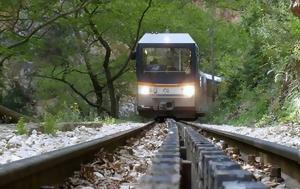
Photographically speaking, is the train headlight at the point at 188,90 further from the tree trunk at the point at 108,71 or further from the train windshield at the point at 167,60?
the tree trunk at the point at 108,71

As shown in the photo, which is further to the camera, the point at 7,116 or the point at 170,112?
the point at 170,112

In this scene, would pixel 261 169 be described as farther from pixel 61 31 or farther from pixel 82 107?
pixel 82 107

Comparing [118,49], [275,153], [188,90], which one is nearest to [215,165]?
[275,153]

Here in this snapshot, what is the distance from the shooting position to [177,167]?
2.08 metres

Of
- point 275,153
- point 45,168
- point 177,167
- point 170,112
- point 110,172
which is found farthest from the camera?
point 170,112

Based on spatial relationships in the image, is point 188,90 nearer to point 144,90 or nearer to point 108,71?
point 144,90

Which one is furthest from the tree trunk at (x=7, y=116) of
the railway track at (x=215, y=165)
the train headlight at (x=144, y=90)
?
the railway track at (x=215, y=165)

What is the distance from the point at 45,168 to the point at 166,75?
14924mm

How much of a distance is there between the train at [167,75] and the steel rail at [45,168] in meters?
13.1

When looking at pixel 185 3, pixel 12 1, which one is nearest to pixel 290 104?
pixel 12 1

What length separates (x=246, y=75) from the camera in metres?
22.8

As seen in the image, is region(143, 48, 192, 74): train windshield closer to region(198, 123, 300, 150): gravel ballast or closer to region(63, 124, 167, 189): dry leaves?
region(198, 123, 300, 150): gravel ballast

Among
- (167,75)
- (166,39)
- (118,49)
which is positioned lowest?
(167,75)

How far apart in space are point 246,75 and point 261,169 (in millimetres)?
18621
